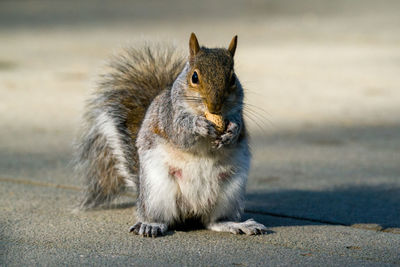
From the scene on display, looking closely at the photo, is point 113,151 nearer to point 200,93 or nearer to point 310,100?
point 200,93

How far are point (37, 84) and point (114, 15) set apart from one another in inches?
224

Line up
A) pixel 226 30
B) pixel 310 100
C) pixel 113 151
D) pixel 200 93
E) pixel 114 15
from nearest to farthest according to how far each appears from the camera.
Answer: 1. pixel 200 93
2. pixel 113 151
3. pixel 310 100
4. pixel 226 30
5. pixel 114 15

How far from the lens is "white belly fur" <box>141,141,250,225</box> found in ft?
8.95

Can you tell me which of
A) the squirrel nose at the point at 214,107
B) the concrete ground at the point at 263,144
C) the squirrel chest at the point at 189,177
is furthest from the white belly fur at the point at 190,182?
the squirrel nose at the point at 214,107

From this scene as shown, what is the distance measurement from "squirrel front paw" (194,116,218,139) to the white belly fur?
13 cm

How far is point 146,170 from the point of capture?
2.80m

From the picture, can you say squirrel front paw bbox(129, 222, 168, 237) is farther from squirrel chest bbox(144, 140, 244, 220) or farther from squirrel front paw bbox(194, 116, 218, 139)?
squirrel front paw bbox(194, 116, 218, 139)

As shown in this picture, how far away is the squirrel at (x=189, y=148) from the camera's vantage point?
263 centimetres

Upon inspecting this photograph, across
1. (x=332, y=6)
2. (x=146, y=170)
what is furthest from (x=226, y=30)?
(x=146, y=170)

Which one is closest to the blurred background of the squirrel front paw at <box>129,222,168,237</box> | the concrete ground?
the concrete ground

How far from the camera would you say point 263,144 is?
185 inches

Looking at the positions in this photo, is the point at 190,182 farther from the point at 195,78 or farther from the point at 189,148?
Result: the point at 195,78

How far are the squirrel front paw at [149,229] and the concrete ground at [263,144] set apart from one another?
4cm

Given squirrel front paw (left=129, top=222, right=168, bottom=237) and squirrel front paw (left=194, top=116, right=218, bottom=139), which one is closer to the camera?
squirrel front paw (left=194, top=116, right=218, bottom=139)
